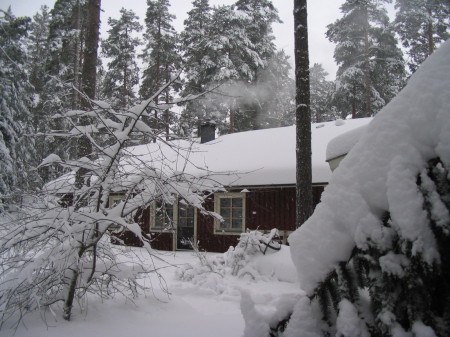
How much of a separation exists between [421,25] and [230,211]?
64.9 feet

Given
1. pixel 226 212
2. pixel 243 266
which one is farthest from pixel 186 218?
pixel 243 266

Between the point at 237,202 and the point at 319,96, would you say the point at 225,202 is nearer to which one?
the point at 237,202

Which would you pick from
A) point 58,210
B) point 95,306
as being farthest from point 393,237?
point 95,306

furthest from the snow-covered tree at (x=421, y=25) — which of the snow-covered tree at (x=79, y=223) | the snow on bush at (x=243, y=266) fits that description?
the snow-covered tree at (x=79, y=223)

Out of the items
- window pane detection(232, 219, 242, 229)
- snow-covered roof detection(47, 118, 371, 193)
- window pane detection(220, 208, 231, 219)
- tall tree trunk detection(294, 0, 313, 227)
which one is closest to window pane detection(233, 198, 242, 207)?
window pane detection(220, 208, 231, 219)

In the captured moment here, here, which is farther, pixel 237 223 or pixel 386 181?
pixel 237 223

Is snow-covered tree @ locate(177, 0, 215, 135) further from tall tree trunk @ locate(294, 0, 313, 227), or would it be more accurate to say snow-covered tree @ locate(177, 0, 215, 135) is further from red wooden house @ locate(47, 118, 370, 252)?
tall tree trunk @ locate(294, 0, 313, 227)

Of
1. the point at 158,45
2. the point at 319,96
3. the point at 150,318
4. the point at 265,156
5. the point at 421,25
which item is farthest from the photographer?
the point at 319,96

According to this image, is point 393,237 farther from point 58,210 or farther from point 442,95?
point 58,210

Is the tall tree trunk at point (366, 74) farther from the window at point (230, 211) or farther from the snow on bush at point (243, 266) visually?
the snow on bush at point (243, 266)

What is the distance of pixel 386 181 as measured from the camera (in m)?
1.11

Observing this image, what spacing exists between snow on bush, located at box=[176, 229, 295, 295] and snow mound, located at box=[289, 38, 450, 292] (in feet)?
15.3

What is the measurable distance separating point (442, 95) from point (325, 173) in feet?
32.8

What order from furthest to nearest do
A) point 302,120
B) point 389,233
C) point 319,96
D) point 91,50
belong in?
point 319,96
point 91,50
point 302,120
point 389,233
